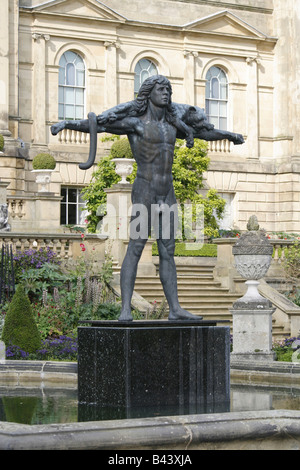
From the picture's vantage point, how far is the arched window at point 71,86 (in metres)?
32.2

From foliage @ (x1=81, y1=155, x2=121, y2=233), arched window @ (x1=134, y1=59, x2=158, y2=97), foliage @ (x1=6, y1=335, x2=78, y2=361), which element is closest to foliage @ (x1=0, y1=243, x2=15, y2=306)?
foliage @ (x1=6, y1=335, x2=78, y2=361)

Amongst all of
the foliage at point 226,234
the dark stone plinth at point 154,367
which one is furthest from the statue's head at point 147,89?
the foliage at point 226,234

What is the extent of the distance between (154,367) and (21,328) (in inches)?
240

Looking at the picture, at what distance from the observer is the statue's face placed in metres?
9.59

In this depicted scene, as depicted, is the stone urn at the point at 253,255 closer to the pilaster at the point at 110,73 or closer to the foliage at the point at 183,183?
the foliage at the point at 183,183

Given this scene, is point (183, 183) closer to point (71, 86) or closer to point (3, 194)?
point (71, 86)

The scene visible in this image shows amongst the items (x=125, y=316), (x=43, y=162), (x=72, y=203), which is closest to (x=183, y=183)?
(x=72, y=203)

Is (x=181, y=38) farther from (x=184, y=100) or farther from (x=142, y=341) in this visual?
(x=142, y=341)

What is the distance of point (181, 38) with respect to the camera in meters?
34.1

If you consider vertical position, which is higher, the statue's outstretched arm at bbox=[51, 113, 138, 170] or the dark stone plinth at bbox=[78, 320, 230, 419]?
the statue's outstretched arm at bbox=[51, 113, 138, 170]

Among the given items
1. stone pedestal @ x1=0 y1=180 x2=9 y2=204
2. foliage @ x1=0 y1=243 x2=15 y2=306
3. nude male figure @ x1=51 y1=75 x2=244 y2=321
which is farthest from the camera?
stone pedestal @ x1=0 y1=180 x2=9 y2=204

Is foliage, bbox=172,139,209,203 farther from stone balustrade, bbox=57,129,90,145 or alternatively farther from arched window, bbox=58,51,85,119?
arched window, bbox=58,51,85,119
